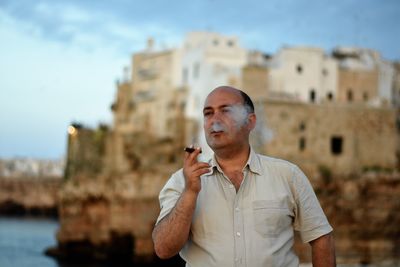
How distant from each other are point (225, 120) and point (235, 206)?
0.45m

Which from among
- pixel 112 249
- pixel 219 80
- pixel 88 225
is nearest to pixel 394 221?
pixel 219 80

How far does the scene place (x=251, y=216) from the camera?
3.50m

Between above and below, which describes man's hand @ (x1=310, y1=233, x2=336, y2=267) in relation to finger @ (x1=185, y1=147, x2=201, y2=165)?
below

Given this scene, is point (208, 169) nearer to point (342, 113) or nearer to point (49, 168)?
point (342, 113)

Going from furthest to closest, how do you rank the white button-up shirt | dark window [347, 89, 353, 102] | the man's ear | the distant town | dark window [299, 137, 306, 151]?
the distant town → dark window [347, 89, 353, 102] → dark window [299, 137, 306, 151] → the man's ear → the white button-up shirt

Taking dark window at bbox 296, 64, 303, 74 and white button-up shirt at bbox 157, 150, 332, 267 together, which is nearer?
white button-up shirt at bbox 157, 150, 332, 267

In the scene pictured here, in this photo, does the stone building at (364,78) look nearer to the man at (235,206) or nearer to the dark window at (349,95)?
the dark window at (349,95)

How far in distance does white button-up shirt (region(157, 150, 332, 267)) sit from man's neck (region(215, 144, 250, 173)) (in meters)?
0.04

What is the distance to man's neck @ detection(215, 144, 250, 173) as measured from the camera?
3.66 meters

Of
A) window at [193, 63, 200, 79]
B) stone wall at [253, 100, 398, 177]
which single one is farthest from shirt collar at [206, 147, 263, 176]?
window at [193, 63, 200, 79]

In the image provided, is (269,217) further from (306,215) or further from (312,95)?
(312,95)

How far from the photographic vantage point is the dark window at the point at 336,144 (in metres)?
32.1

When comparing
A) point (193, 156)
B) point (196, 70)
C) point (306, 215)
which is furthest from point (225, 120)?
point (196, 70)

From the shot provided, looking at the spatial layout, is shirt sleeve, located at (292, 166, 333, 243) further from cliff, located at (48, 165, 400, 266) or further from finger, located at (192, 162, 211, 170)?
cliff, located at (48, 165, 400, 266)
